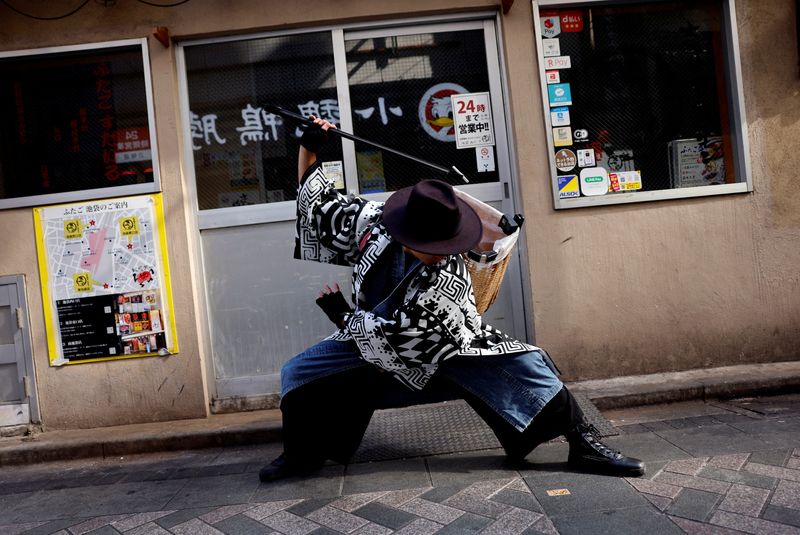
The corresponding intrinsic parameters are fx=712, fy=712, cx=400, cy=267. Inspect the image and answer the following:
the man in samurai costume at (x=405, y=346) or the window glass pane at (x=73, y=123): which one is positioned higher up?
the window glass pane at (x=73, y=123)

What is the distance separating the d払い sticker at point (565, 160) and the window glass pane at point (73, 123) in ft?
10.4

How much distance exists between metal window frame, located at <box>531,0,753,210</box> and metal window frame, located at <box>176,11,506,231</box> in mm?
347

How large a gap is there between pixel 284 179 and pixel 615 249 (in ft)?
8.72

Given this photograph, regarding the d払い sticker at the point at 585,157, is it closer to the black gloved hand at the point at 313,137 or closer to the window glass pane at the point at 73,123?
the black gloved hand at the point at 313,137

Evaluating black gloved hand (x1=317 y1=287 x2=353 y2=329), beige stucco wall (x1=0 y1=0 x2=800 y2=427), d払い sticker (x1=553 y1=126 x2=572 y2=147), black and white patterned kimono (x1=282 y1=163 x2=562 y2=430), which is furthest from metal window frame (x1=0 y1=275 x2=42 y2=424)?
d払い sticker (x1=553 y1=126 x2=572 y2=147)

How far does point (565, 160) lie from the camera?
219 inches

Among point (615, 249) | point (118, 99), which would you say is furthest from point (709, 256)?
point (118, 99)

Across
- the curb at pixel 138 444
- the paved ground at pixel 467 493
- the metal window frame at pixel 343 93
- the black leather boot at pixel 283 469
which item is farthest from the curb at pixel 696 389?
the curb at pixel 138 444

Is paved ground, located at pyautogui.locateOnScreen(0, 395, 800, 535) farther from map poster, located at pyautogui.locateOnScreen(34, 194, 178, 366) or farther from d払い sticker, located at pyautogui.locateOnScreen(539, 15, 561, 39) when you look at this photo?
d払い sticker, located at pyautogui.locateOnScreen(539, 15, 561, 39)

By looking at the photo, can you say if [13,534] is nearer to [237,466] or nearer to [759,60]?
[237,466]

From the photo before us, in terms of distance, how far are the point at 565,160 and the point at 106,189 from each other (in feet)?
11.7

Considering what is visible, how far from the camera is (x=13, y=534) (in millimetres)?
3537

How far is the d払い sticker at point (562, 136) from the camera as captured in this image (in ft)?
18.2

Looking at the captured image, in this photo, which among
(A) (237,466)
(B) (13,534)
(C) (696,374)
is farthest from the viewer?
(C) (696,374)
